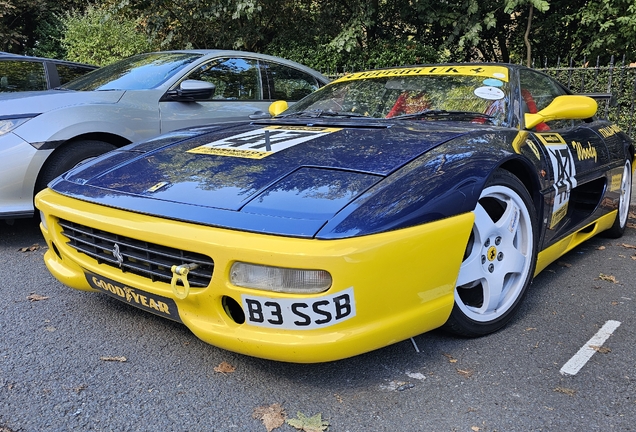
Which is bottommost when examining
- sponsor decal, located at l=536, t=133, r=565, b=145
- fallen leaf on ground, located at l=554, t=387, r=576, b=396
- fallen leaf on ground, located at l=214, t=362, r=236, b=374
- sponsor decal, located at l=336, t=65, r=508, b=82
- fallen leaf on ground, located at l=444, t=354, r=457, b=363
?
fallen leaf on ground, located at l=444, t=354, r=457, b=363

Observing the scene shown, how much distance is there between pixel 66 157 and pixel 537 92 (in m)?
3.12

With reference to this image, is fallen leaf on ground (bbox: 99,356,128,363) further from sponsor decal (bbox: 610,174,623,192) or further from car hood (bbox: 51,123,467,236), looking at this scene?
sponsor decal (bbox: 610,174,623,192)

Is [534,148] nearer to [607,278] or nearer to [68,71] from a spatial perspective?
[607,278]

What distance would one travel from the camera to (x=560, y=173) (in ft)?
9.48

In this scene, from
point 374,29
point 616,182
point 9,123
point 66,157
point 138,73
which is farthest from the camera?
point 374,29

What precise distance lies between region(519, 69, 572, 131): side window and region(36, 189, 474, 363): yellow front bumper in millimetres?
1398

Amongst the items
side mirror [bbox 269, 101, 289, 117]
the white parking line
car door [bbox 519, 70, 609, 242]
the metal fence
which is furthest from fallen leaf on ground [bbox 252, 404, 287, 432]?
→ the metal fence

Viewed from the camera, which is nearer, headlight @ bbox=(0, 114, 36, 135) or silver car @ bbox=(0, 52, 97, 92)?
headlight @ bbox=(0, 114, 36, 135)

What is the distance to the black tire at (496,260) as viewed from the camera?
2281 millimetres

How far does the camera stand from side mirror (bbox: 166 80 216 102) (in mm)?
4109

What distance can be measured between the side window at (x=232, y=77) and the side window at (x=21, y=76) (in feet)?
5.44

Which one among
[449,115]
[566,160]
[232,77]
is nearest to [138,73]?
[232,77]

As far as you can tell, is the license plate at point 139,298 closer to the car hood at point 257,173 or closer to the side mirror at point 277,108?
the car hood at point 257,173

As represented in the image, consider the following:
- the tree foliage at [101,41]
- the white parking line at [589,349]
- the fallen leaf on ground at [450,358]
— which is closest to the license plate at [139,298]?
the fallen leaf on ground at [450,358]
